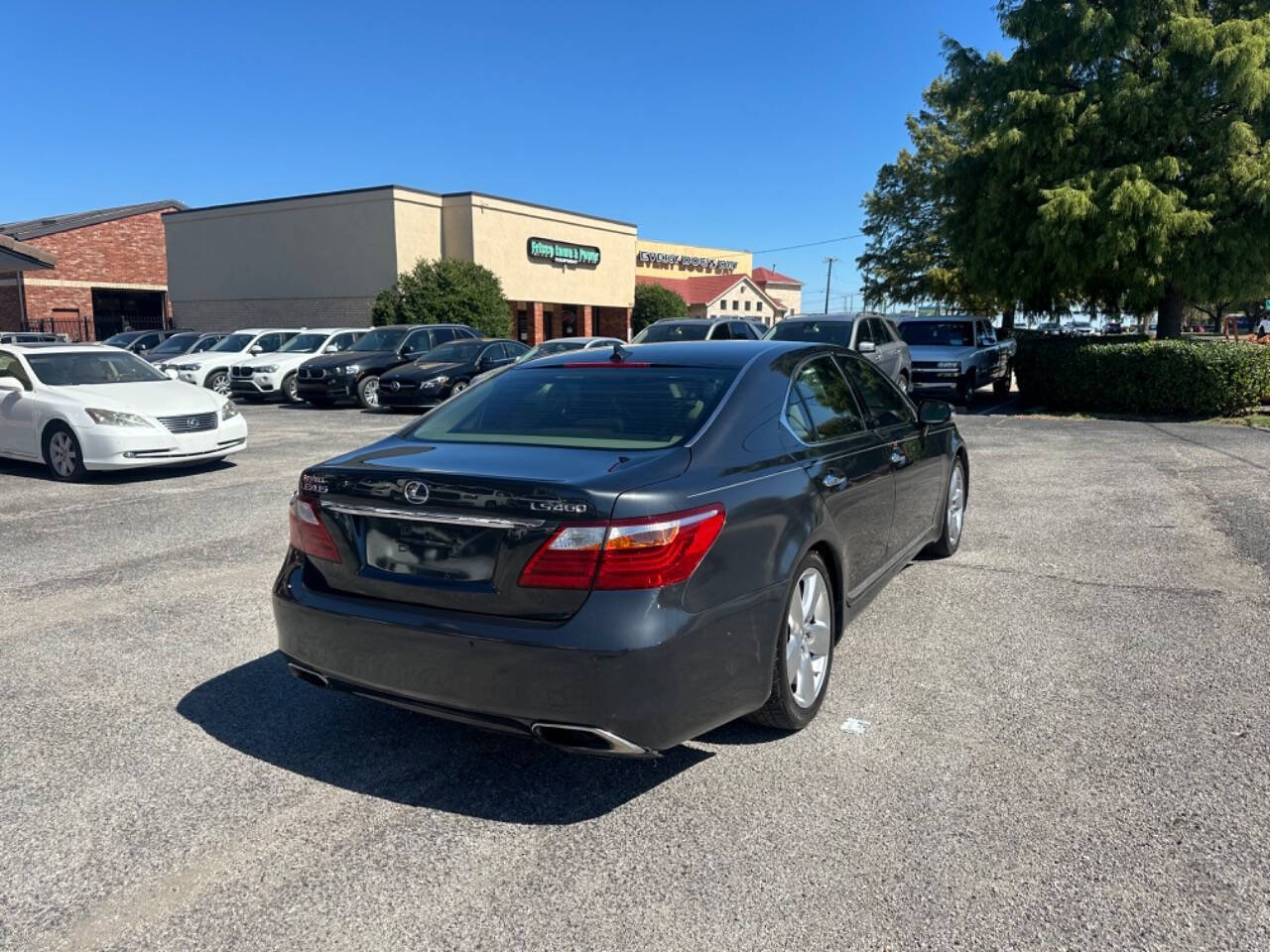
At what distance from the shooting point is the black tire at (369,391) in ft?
60.3

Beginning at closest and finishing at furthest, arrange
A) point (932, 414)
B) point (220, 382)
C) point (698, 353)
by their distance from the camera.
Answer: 1. point (698, 353)
2. point (932, 414)
3. point (220, 382)

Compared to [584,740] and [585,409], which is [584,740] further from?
[585,409]

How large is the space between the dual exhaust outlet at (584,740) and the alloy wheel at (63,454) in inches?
347

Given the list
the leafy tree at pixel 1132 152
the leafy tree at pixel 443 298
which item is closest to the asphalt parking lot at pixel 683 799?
the leafy tree at pixel 1132 152

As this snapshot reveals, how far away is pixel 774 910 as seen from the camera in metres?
2.69

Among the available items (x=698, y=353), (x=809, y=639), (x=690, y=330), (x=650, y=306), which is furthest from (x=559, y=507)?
(x=650, y=306)

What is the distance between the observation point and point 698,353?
444 cm

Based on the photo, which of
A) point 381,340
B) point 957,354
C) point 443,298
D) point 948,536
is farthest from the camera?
point 443,298

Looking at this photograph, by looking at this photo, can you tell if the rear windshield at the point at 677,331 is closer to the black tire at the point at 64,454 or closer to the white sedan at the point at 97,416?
the white sedan at the point at 97,416

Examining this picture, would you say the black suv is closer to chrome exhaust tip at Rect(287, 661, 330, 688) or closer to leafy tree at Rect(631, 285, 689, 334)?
chrome exhaust tip at Rect(287, 661, 330, 688)

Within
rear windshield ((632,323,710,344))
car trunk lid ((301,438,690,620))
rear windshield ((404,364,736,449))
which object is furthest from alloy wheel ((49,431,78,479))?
rear windshield ((632,323,710,344))

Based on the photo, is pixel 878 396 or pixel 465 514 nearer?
pixel 465 514

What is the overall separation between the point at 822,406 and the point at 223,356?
19.8 m

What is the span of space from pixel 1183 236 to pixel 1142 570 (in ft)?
40.5
